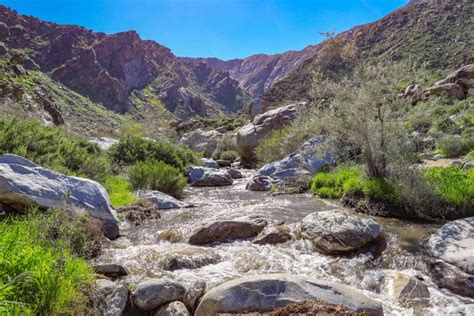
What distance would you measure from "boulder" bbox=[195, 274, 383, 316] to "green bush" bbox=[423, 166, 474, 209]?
4.94m

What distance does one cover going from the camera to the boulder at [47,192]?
605 cm

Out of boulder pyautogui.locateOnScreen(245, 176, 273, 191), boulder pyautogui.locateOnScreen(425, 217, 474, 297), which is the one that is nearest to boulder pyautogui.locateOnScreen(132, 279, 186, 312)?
boulder pyautogui.locateOnScreen(425, 217, 474, 297)

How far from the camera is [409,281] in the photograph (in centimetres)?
480

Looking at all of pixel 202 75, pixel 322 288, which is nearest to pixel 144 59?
pixel 202 75

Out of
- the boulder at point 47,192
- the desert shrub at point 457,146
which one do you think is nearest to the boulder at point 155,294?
the boulder at point 47,192

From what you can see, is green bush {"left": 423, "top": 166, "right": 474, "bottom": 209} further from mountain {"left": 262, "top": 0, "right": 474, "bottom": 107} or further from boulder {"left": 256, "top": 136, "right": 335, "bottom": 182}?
mountain {"left": 262, "top": 0, "right": 474, "bottom": 107}

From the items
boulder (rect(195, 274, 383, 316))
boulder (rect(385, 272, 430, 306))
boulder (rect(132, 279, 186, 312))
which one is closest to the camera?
boulder (rect(195, 274, 383, 316))

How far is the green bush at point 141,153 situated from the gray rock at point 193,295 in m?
12.5

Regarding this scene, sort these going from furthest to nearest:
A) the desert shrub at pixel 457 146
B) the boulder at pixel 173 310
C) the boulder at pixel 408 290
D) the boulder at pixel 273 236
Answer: the desert shrub at pixel 457 146
the boulder at pixel 273 236
the boulder at pixel 408 290
the boulder at pixel 173 310

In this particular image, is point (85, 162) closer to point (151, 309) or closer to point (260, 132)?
point (151, 309)

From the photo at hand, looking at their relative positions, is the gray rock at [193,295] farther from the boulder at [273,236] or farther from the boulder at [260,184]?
the boulder at [260,184]

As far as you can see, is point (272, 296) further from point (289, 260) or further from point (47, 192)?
point (47, 192)

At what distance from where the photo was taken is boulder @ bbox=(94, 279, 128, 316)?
12.9ft

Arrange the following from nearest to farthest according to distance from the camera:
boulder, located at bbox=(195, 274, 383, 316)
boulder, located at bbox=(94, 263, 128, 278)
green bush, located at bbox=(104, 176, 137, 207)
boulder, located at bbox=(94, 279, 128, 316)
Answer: boulder, located at bbox=(195, 274, 383, 316) → boulder, located at bbox=(94, 279, 128, 316) → boulder, located at bbox=(94, 263, 128, 278) → green bush, located at bbox=(104, 176, 137, 207)
